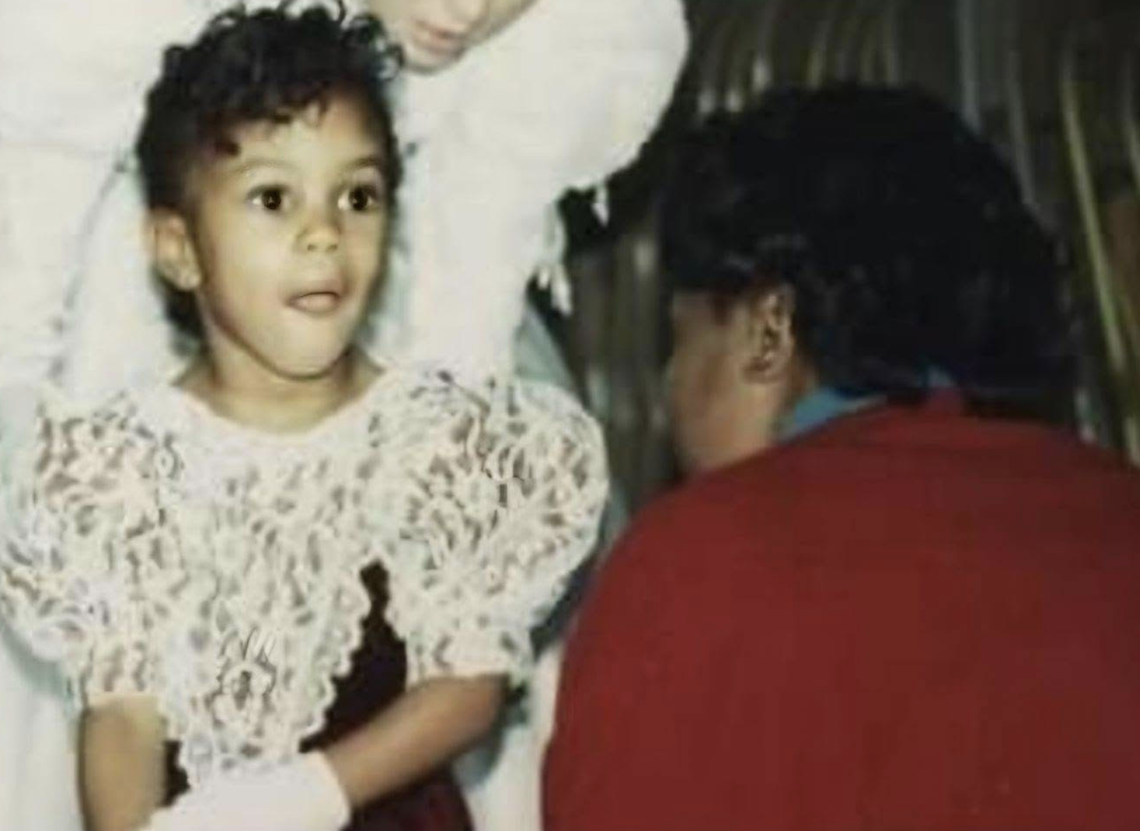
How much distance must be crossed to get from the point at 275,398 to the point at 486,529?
15cm

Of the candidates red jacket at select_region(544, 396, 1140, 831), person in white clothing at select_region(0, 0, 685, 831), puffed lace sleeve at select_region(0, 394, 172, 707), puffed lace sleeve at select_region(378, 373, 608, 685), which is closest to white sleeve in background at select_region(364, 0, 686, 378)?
person in white clothing at select_region(0, 0, 685, 831)

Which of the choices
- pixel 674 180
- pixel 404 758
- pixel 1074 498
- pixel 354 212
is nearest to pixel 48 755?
pixel 404 758

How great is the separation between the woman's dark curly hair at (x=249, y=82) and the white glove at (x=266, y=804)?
34cm

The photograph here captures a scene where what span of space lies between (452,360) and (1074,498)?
19.8 inches

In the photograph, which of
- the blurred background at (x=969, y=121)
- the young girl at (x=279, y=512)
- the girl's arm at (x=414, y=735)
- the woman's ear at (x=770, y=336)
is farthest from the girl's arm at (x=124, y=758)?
the blurred background at (x=969, y=121)

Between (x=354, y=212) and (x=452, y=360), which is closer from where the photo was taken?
(x=354, y=212)

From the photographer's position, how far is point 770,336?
58.1 inches

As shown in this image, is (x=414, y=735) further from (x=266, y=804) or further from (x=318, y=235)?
(x=318, y=235)

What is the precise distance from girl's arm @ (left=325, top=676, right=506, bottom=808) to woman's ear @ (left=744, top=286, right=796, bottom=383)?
0.25 meters

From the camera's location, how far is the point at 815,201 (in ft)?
4.70

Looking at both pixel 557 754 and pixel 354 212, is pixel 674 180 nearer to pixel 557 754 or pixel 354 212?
pixel 354 212

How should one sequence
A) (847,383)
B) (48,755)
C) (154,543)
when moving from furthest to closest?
(48,755) → (154,543) → (847,383)

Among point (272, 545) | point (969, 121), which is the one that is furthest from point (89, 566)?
point (969, 121)

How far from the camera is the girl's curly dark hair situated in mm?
1503
